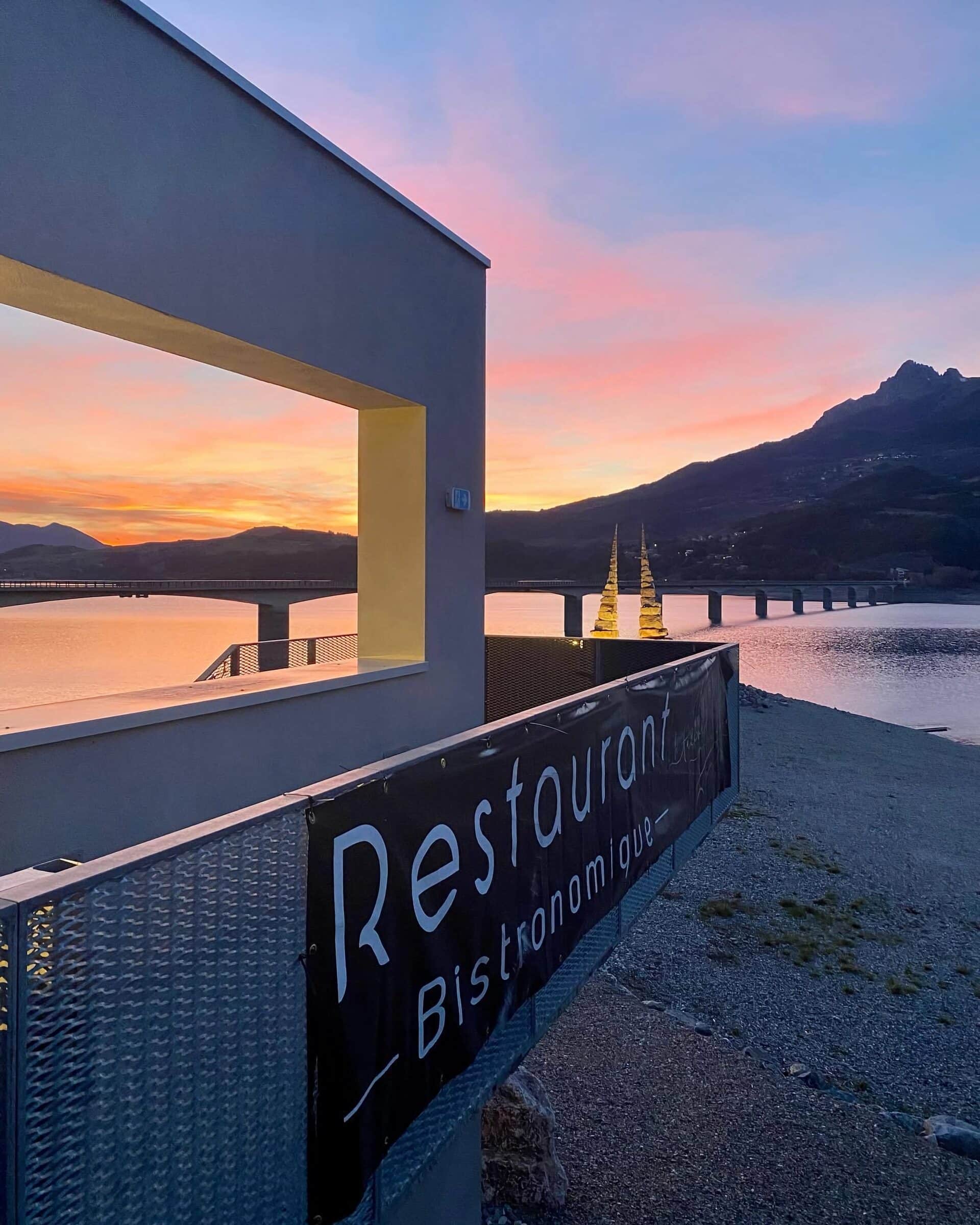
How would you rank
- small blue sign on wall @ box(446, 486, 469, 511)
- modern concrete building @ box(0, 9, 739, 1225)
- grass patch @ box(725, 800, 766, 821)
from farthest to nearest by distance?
1. grass patch @ box(725, 800, 766, 821)
2. small blue sign on wall @ box(446, 486, 469, 511)
3. modern concrete building @ box(0, 9, 739, 1225)

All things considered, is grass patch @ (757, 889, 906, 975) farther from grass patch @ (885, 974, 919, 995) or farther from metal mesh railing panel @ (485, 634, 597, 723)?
metal mesh railing panel @ (485, 634, 597, 723)

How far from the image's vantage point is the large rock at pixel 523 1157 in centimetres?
668

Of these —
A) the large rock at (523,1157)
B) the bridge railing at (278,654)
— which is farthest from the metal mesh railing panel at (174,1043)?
the bridge railing at (278,654)

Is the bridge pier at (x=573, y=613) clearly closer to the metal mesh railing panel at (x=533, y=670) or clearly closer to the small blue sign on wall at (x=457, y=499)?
the metal mesh railing panel at (x=533, y=670)

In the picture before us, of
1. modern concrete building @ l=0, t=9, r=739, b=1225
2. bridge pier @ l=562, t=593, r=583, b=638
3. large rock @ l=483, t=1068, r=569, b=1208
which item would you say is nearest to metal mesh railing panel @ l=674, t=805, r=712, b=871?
modern concrete building @ l=0, t=9, r=739, b=1225

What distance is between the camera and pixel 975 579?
148 meters

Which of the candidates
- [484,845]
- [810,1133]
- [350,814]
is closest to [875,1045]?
[810,1133]

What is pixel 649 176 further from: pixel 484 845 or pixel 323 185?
pixel 484 845

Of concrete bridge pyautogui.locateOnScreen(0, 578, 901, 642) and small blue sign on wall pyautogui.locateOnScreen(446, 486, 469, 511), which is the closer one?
small blue sign on wall pyautogui.locateOnScreen(446, 486, 469, 511)

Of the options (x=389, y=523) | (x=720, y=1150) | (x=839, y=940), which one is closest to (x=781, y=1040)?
(x=720, y=1150)

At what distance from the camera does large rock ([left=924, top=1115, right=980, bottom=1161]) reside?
23.6 ft

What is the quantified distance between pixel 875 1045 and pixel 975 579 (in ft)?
533

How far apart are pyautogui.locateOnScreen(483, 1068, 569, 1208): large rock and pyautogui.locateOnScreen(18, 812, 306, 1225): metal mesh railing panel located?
215 inches

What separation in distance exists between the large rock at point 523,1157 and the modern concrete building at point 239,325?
3215 mm
